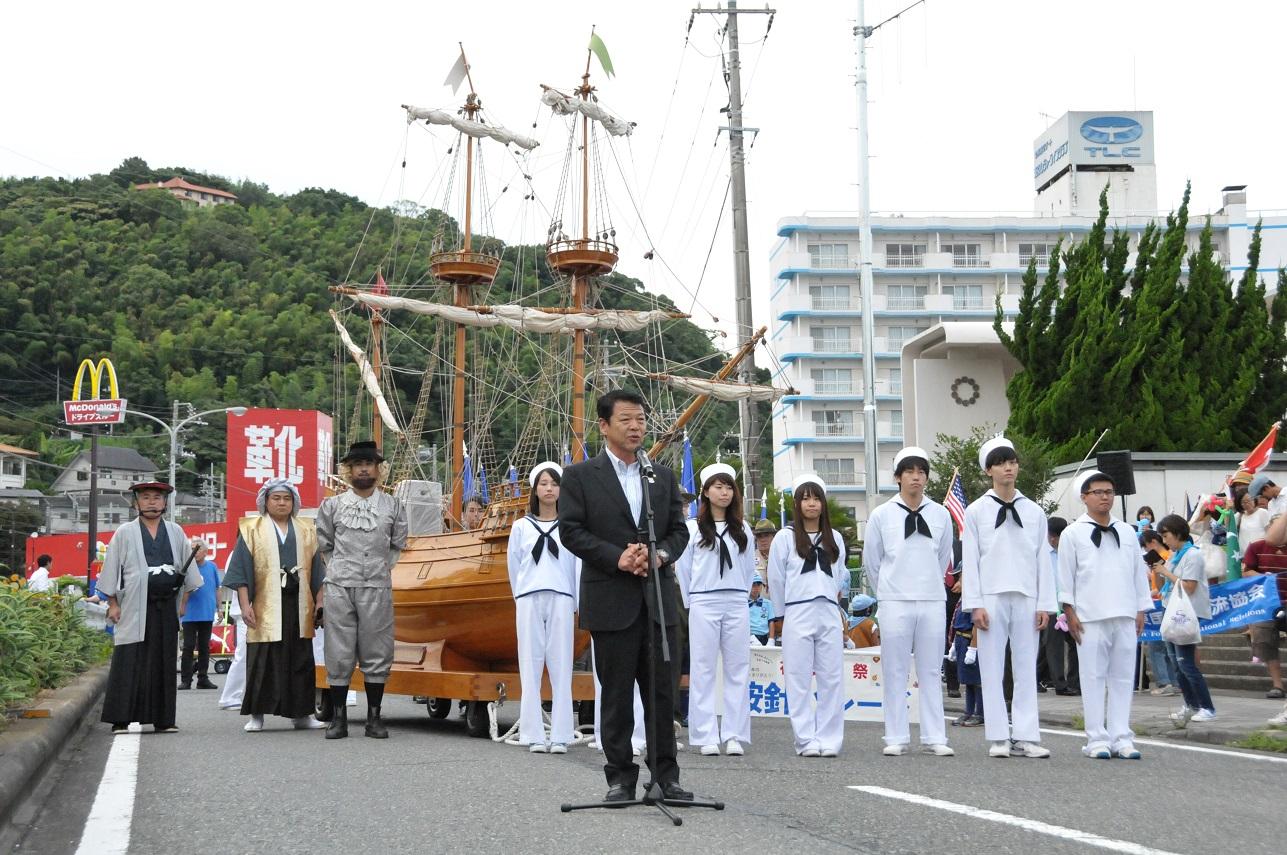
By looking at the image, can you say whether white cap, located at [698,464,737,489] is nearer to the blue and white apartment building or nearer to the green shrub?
the green shrub

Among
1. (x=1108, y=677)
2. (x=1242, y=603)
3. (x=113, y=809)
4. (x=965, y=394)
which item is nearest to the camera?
(x=113, y=809)

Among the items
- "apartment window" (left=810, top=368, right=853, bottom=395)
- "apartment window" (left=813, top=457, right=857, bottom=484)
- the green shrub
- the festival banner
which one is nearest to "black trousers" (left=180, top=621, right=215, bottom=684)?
the green shrub

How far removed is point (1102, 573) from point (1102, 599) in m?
0.18

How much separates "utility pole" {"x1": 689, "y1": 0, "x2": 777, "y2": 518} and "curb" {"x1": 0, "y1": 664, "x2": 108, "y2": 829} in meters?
12.6

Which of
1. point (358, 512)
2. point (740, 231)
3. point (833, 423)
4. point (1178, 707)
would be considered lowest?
point (1178, 707)

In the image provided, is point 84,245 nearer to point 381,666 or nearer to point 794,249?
point 794,249

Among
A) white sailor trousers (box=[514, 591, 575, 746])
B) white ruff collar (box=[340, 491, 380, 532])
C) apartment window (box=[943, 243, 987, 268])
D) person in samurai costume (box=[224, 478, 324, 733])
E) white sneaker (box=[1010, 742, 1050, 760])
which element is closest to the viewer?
white sneaker (box=[1010, 742, 1050, 760])

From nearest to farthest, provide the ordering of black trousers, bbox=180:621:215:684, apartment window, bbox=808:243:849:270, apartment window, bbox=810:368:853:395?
black trousers, bbox=180:621:215:684 → apartment window, bbox=810:368:853:395 → apartment window, bbox=808:243:849:270

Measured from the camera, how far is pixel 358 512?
438 inches

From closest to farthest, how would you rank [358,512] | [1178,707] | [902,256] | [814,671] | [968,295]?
[814,671]
[358,512]
[1178,707]
[902,256]
[968,295]

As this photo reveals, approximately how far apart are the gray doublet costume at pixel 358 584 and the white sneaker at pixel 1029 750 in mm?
4624

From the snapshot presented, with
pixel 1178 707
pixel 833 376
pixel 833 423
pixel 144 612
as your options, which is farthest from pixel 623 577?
pixel 833 376

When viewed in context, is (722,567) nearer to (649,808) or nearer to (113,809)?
(649,808)

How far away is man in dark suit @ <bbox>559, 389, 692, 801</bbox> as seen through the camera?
6727 millimetres
